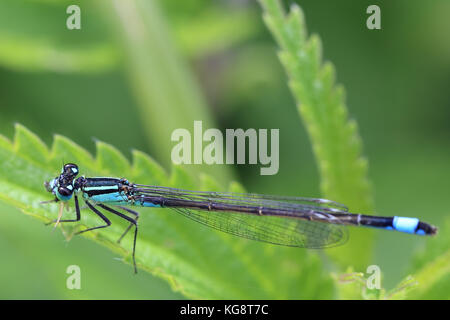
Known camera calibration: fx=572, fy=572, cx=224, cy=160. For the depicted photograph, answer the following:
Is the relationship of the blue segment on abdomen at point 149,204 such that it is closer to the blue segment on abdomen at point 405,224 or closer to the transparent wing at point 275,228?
the transparent wing at point 275,228

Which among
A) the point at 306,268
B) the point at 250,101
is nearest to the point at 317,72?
the point at 306,268

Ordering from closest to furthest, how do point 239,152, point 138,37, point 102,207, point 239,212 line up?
point 102,207 → point 239,212 → point 138,37 → point 239,152

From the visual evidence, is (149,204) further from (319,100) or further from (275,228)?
(319,100)

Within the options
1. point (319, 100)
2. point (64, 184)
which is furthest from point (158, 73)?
point (319, 100)

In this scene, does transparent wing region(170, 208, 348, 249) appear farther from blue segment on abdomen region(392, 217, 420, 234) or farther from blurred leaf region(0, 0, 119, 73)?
blurred leaf region(0, 0, 119, 73)

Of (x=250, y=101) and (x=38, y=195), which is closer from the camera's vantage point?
(x=38, y=195)

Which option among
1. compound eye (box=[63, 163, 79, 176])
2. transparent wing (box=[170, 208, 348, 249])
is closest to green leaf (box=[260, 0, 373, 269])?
transparent wing (box=[170, 208, 348, 249])
